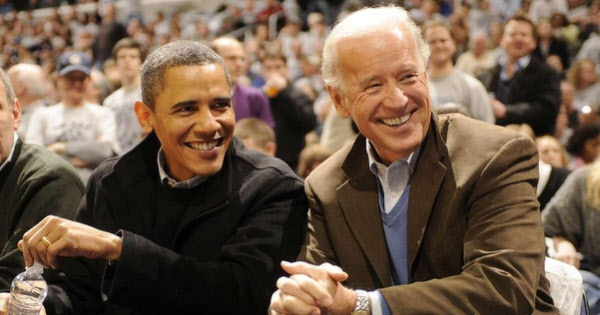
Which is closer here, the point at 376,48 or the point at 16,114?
the point at 376,48

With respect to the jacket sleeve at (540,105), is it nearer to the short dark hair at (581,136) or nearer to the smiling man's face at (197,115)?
the short dark hair at (581,136)

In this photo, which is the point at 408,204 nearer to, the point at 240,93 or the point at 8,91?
the point at 8,91

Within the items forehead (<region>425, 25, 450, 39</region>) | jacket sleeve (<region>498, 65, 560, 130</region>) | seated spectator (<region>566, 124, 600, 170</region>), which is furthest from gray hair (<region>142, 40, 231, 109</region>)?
seated spectator (<region>566, 124, 600, 170</region>)

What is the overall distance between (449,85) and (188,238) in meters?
3.04

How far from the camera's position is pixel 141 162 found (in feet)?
8.25

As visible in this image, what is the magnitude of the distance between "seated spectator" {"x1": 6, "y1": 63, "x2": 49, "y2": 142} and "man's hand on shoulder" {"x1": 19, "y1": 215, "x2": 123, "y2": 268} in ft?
12.8

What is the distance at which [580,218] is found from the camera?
3648mm

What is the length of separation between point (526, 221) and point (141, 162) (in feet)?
3.68

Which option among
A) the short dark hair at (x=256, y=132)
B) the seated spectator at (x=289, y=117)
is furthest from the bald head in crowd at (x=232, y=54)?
the short dark hair at (x=256, y=132)

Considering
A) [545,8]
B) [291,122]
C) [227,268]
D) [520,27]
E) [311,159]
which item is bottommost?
[545,8]

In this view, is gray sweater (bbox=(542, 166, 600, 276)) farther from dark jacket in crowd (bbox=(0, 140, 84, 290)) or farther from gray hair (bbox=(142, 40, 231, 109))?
dark jacket in crowd (bbox=(0, 140, 84, 290))

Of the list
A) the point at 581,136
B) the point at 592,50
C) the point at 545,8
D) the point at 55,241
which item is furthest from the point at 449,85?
the point at 545,8

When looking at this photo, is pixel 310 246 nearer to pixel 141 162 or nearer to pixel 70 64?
pixel 141 162

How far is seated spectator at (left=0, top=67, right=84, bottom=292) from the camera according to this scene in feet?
8.51
